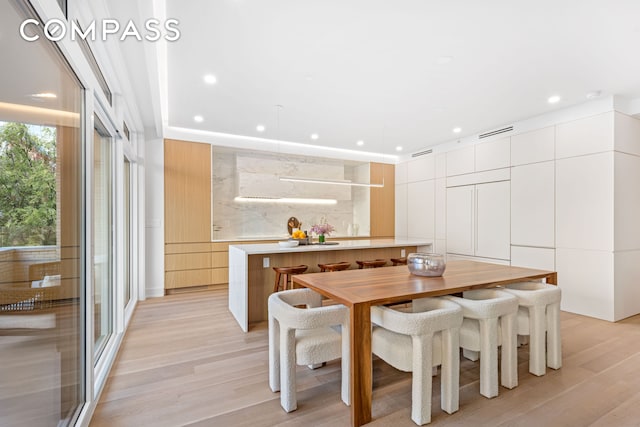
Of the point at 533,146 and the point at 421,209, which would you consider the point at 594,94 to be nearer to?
the point at 533,146

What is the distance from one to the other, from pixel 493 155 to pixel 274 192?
12.8ft

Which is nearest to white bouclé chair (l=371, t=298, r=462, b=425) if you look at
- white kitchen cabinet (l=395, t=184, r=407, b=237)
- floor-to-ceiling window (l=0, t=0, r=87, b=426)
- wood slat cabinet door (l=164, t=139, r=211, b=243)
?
floor-to-ceiling window (l=0, t=0, r=87, b=426)

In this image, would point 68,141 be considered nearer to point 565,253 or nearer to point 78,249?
point 78,249

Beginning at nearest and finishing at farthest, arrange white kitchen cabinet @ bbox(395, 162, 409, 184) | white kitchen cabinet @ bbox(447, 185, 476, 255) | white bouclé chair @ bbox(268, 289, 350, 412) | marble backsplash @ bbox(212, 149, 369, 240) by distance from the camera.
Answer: white bouclé chair @ bbox(268, 289, 350, 412), white kitchen cabinet @ bbox(447, 185, 476, 255), marble backsplash @ bbox(212, 149, 369, 240), white kitchen cabinet @ bbox(395, 162, 409, 184)

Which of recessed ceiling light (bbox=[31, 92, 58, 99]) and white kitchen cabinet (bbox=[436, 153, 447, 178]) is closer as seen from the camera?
recessed ceiling light (bbox=[31, 92, 58, 99])

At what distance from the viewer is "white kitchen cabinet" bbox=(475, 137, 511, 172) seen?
478 cm

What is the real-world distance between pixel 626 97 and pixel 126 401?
20.1 feet

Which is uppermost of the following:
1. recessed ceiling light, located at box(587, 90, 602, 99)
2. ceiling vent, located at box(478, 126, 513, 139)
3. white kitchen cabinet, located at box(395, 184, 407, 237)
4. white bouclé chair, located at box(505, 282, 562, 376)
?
recessed ceiling light, located at box(587, 90, 602, 99)

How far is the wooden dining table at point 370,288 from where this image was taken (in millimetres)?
1806

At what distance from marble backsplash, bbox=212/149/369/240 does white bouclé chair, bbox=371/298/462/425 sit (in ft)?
13.8

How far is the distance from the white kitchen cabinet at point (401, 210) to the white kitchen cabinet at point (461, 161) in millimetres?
1310

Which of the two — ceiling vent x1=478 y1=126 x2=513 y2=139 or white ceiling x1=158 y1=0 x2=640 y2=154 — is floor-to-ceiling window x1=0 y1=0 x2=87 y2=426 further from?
ceiling vent x1=478 y1=126 x2=513 y2=139

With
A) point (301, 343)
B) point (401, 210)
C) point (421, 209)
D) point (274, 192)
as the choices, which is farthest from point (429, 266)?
point (401, 210)

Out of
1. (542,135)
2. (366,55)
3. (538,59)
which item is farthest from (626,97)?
(366,55)
